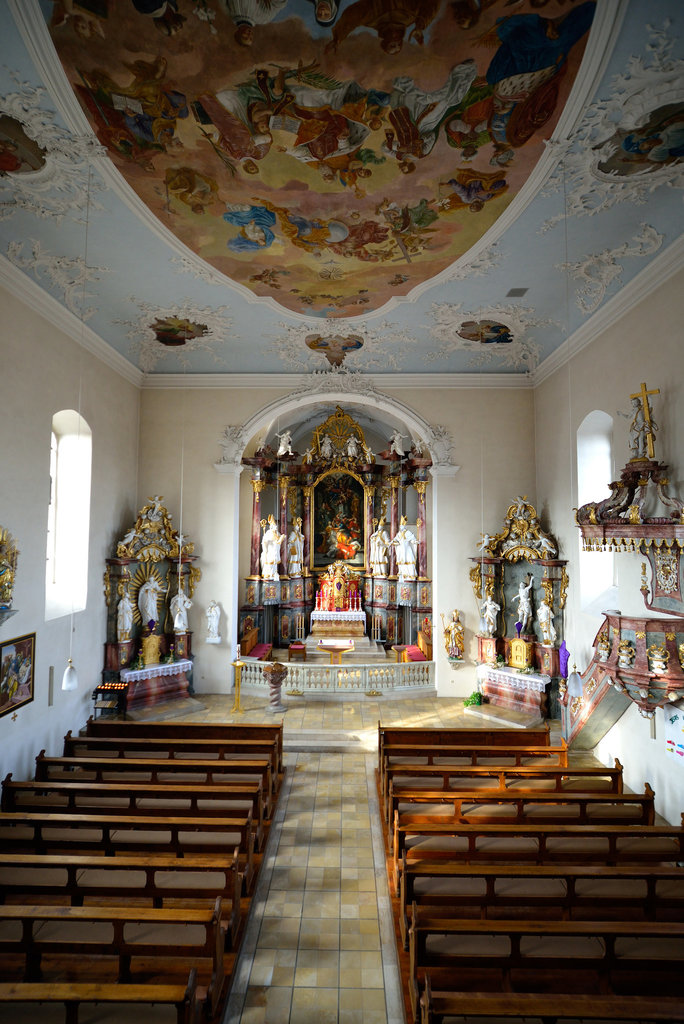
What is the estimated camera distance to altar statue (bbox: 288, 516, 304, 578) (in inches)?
772

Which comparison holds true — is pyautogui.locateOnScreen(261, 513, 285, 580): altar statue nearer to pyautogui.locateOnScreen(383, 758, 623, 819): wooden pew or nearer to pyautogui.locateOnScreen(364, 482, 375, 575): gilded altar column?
pyautogui.locateOnScreen(364, 482, 375, 575): gilded altar column

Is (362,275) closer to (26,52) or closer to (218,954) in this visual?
(26,52)

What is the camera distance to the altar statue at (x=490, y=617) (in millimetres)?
13875

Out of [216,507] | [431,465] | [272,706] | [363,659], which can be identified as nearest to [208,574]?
[216,507]

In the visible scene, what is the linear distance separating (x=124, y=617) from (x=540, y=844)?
10088 mm

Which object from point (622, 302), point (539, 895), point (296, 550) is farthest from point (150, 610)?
point (622, 302)

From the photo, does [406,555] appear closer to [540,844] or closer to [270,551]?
[270,551]

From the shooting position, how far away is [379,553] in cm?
1953

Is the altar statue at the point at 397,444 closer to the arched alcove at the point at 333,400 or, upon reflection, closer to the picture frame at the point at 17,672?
the arched alcove at the point at 333,400

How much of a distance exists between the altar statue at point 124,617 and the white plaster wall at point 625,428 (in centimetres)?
1023

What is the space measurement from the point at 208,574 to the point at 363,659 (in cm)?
556

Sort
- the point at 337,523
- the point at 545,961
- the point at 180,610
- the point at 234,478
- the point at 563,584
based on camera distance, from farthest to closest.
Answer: the point at 337,523
the point at 234,478
the point at 180,610
the point at 563,584
the point at 545,961

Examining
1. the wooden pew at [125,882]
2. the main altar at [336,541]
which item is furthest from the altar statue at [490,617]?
the wooden pew at [125,882]

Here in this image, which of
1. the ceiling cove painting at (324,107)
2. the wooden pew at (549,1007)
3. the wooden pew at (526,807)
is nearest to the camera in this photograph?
the wooden pew at (549,1007)
